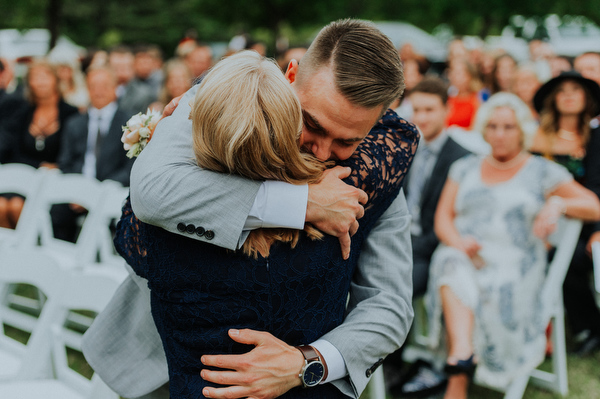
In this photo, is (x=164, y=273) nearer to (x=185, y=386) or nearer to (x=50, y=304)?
(x=185, y=386)

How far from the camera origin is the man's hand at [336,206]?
142 centimetres

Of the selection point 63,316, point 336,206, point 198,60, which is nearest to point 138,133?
point 336,206

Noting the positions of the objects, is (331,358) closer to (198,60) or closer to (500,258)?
(500,258)

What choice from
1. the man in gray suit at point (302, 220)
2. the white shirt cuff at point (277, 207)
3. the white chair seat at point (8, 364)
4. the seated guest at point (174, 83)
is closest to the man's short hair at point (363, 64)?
the man in gray suit at point (302, 220)

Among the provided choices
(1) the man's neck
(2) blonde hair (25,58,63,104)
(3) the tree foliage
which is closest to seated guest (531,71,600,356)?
(1) the man's neck

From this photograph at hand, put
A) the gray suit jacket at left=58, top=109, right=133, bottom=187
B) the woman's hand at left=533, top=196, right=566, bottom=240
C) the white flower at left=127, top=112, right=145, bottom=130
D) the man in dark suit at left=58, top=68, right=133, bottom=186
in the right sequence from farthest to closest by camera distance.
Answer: the man in dark suit at left=58, top=68, right=133, bottom=186 → the gray suit jacket at left=58, top=109, right=133, bottom=187 → the woman's hand at left=533, top=196, right=566, bottom=240 → the white flower at left=127, top=112, right=145, bottom=130

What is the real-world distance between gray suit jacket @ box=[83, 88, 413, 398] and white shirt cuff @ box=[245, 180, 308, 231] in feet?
0.08

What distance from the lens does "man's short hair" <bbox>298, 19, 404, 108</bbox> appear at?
56.7 inches

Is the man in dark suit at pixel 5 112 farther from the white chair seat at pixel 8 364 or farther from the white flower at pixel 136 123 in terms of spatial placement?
the white flower at pixel 136 123

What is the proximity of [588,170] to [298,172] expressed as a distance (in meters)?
3.94

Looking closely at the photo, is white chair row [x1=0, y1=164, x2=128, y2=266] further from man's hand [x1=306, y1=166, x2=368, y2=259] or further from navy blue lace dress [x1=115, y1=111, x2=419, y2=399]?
man's hand [x1=306, y1=166, x2=368, y2=259]

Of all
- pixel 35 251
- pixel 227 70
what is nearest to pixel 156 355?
pixel 227 70

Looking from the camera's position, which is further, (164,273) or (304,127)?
(304,127)

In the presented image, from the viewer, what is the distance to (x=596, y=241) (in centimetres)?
426
